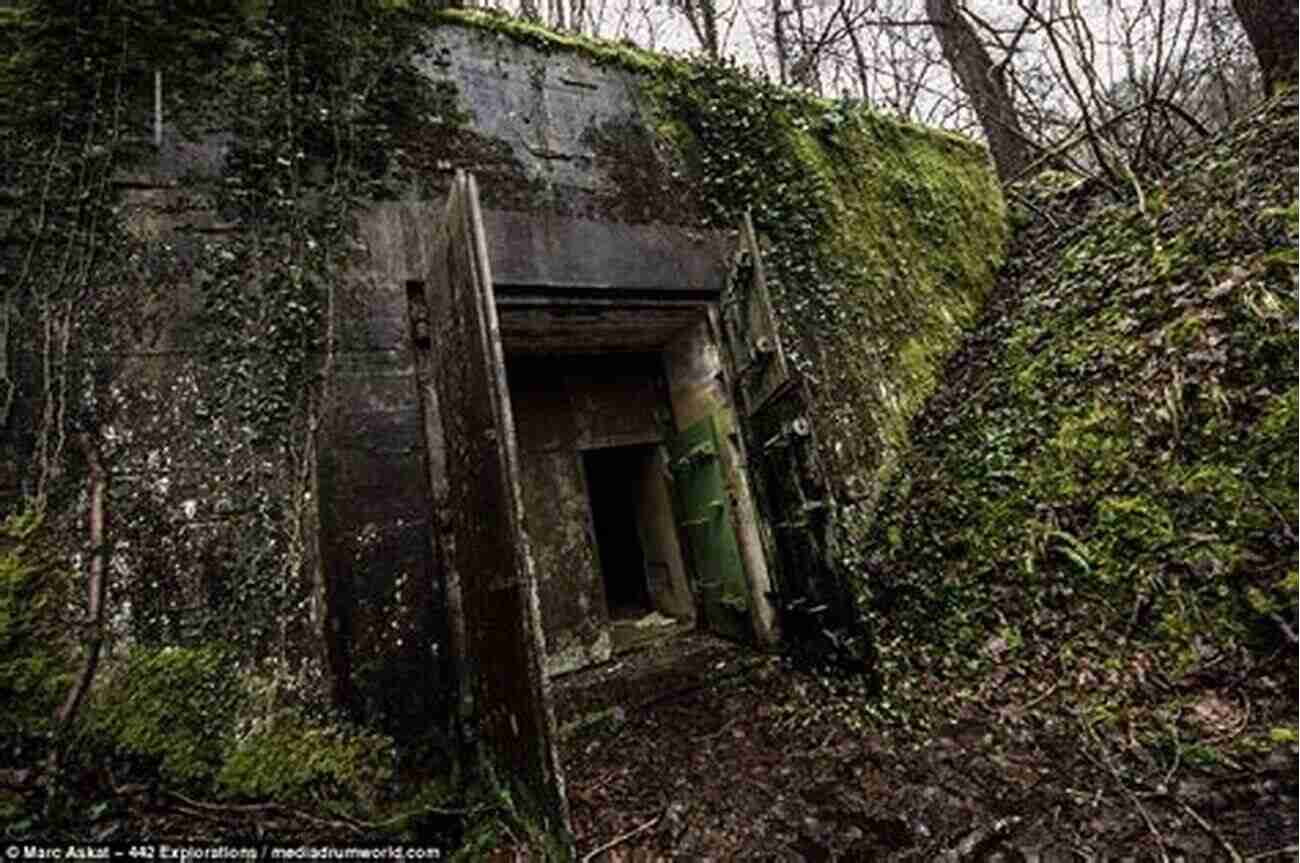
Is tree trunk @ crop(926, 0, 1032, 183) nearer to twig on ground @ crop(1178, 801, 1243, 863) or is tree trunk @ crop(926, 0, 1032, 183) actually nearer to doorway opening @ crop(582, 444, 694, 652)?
doorway opening @ crop(582, 444, 694, 652)

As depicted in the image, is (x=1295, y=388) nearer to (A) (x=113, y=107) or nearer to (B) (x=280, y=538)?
(B) (x=280, y=538)

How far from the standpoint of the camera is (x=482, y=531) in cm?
279

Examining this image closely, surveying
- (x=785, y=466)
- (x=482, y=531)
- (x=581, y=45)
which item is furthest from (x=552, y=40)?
(x=482, y=531)

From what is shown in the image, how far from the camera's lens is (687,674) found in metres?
4.06

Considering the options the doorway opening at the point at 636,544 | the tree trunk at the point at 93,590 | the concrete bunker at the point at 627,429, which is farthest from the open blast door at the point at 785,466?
the tree trunk at the point at 93,590

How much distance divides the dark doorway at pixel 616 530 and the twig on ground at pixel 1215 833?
14.2ft

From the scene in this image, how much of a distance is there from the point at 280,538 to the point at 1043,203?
740cm

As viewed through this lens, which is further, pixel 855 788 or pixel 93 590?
pixel 855 788

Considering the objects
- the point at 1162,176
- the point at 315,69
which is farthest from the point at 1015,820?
the point at 1162,176

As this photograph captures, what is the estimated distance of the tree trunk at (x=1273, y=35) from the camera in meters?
5.17

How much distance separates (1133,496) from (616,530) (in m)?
4.23

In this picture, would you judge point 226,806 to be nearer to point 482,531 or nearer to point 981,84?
point 482,531

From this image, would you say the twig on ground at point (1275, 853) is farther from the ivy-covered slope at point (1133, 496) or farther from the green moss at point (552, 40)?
the green moss at point (552, 40)

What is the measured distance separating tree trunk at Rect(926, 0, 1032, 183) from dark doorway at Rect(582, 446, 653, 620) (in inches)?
216
